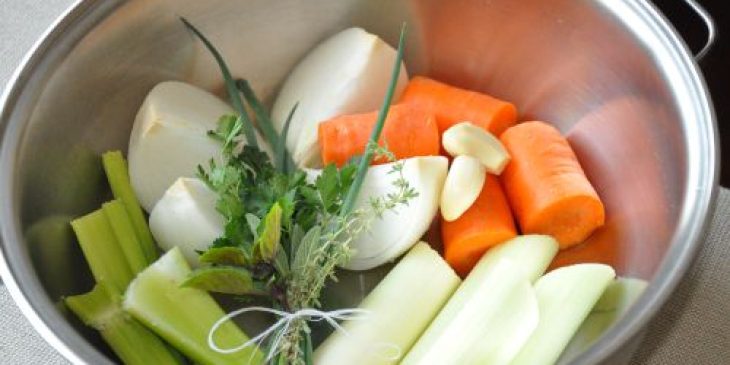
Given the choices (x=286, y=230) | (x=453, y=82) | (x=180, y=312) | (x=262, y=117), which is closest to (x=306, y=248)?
(x=286, y=230)

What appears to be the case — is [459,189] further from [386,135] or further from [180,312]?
[180,312]

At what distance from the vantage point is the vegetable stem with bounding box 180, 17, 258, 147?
1014mm

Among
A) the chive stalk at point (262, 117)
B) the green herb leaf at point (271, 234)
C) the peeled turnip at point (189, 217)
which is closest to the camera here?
the green herb leaf at point (271, 234)

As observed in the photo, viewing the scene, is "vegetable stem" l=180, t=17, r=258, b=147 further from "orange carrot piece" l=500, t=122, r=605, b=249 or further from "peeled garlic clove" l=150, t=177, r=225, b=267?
"orange carrot piece" l=500, t=122, r=605, b=249

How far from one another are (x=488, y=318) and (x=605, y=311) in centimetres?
14

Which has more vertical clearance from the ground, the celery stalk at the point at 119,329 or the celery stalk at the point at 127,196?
the celery stalk at the point at 127,196

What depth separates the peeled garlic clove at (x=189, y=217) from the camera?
0.94 m

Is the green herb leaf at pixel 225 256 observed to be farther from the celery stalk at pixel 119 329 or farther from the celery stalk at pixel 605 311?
the celery stalk at pixel 605 311

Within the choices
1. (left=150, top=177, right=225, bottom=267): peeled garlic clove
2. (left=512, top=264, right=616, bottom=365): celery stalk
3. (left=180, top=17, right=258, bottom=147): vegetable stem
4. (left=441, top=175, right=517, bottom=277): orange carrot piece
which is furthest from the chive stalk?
(left=512, top=264, right=616, bottom=365): celery stalk

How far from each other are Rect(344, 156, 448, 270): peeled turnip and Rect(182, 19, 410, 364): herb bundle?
2 cm

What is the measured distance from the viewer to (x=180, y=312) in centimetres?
89

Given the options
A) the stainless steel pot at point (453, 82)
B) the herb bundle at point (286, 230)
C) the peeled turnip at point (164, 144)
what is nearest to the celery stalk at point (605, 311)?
the stainless steel pot at point (453, 82)

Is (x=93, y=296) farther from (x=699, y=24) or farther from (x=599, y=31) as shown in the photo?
(x=699, y=24)

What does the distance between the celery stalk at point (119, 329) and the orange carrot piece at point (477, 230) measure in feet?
1.14
